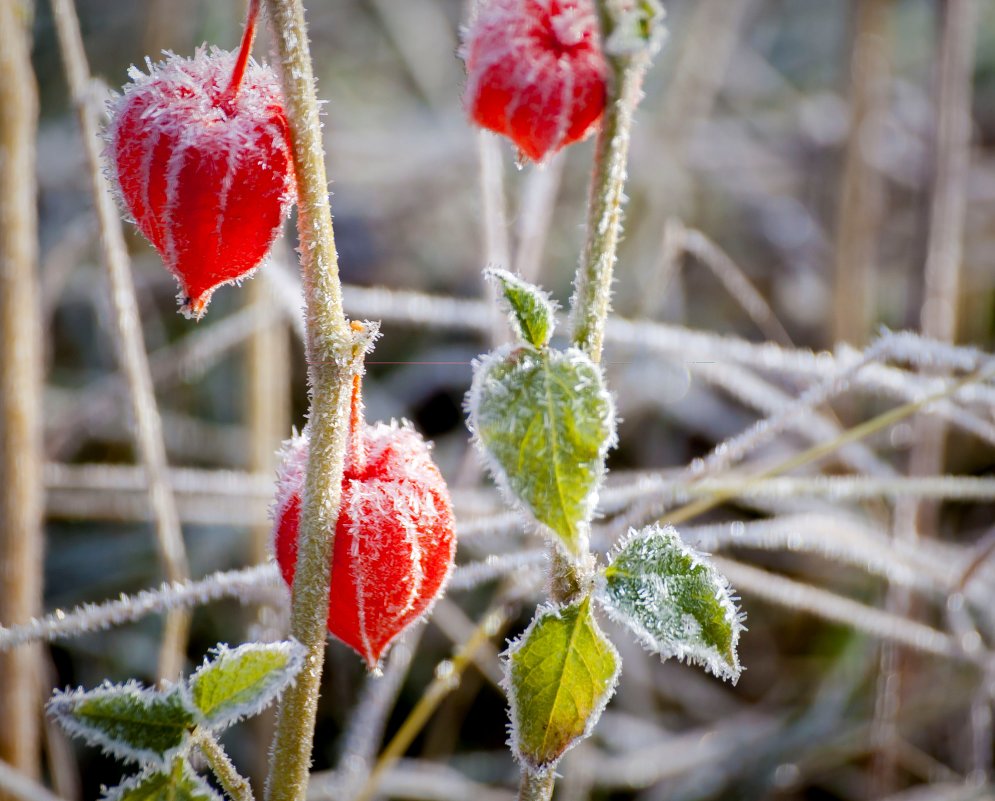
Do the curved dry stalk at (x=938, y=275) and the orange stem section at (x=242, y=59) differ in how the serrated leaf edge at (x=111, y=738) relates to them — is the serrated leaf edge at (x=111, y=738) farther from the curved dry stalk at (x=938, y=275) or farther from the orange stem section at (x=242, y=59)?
the curved dry stalk at (x=938, y=275)

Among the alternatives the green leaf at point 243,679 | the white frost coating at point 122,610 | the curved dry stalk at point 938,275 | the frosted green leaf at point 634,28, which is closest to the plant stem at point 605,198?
the frosted green leaf at point 634,28

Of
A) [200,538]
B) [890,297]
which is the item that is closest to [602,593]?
[200,538]

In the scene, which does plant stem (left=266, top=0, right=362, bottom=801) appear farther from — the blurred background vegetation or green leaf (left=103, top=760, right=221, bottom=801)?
the blurred background vegetation

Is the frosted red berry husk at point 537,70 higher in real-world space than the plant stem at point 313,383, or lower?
higher

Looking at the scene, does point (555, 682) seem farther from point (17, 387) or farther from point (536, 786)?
point (17, 387)

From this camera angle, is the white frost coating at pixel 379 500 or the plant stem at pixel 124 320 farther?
the plant stem at pixel 124 320

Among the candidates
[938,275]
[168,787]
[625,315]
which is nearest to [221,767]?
[168,787]

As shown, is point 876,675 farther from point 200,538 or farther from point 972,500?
point 200,538
